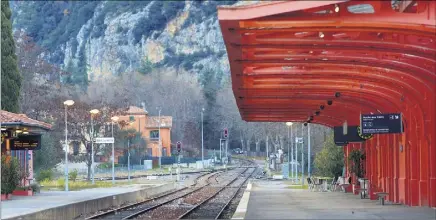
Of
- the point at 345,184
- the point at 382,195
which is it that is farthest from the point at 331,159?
the point at 382,195

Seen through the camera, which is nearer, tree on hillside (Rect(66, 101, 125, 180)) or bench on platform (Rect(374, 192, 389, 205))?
bench on platform (Rect(374, 192, 389, 205))

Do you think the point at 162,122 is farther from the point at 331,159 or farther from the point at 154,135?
the point at 331,159

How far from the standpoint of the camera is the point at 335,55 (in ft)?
76.2

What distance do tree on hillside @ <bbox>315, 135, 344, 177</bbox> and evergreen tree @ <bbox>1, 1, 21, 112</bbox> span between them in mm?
16563

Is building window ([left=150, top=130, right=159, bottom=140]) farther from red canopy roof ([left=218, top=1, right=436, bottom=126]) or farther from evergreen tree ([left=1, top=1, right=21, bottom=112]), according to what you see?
red canopy roof ([left=218, top=1, right=436, bottom=126])

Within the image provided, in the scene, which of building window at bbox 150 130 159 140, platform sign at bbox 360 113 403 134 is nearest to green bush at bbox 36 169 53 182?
platform sign at bbox 360 113 403 134

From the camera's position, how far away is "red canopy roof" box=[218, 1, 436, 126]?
56.1ft

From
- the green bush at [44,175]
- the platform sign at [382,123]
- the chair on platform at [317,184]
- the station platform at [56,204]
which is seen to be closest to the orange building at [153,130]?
the green bush at [44,175]

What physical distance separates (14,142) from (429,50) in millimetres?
21731

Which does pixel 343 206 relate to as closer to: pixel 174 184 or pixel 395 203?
pixel 395 203

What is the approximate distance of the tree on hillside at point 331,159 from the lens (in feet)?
173

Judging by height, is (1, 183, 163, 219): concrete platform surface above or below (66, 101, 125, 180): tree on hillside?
below

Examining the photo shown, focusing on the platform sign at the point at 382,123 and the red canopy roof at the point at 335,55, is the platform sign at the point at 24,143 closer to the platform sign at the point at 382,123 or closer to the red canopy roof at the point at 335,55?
the red canopy roof at the point at 335,55

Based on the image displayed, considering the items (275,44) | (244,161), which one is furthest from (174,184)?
(244,161)
